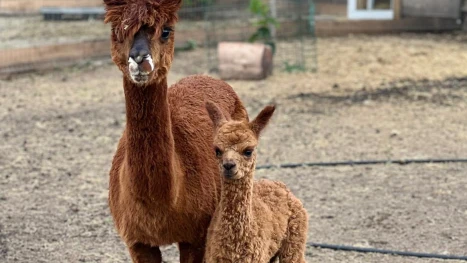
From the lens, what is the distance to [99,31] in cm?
1348

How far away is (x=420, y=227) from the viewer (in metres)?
5.34

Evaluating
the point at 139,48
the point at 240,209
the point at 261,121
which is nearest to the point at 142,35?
the point at 139,48

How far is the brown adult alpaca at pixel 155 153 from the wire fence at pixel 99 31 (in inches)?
282

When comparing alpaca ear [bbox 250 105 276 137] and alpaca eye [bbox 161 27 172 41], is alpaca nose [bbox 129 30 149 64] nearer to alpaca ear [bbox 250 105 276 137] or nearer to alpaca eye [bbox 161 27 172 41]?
alpaca eye [bbox 161 27 172 41]

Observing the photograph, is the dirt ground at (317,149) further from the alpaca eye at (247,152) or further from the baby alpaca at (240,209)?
the alpaca eye at (247,152)

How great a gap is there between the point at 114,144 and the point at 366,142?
7.63 ft

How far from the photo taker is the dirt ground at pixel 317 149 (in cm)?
526

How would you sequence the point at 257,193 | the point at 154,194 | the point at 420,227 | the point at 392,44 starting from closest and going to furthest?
the point at 154,194 < the point at 257,193 < the point at 420,227 < the point at 392,44

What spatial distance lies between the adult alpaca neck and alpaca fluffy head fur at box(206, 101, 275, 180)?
21cm

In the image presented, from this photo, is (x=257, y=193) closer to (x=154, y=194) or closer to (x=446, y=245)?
(x=154, y=194)

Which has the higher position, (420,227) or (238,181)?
(238,181)

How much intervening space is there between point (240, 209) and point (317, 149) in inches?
152

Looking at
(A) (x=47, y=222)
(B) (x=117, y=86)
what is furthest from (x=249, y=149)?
(B) (x=117, y=86)

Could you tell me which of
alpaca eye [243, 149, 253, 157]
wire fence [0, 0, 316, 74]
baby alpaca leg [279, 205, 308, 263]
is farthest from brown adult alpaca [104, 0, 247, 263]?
wire fence [0, 0, 316, 74]
